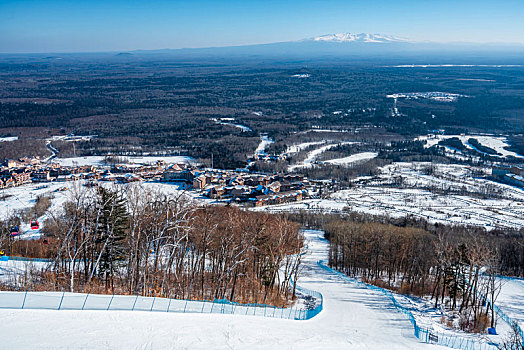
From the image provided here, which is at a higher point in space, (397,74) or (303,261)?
(397,74)

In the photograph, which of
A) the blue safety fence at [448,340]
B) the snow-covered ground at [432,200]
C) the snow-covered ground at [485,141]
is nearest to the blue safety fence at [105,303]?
the blue safety fence at [448,340]

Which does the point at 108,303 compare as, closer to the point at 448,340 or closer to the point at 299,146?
the point at 448,340

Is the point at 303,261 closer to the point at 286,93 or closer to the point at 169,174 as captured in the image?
the point at 169,174

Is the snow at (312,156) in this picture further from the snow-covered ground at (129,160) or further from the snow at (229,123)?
the snow at (229,123)

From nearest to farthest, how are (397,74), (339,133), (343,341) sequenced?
(343,341)
(339,133)
(397,74)

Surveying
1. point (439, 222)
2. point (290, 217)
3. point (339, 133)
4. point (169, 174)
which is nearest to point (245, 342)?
point (290, 217)

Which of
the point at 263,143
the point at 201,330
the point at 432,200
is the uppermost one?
the point at 201,330

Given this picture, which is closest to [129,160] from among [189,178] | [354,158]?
[189,178]
